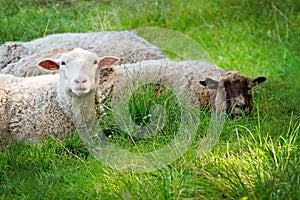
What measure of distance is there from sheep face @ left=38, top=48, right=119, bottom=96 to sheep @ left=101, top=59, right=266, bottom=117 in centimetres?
76

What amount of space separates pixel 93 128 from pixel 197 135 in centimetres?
118

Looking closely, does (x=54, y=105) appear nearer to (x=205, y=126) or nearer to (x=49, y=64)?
(x=49, y=64)

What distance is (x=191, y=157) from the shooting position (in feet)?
17.9

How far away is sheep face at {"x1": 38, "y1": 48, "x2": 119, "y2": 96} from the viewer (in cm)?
646

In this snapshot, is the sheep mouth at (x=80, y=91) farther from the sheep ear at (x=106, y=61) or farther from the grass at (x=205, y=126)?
the sheep ear at (x=106, y=61)

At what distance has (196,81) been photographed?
7.83 metres

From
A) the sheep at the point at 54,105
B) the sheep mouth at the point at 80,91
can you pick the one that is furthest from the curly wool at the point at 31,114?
the sheep mouth at the point at 80,91

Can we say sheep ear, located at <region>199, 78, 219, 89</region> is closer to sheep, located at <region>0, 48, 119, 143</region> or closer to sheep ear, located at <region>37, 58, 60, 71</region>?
sheep, located at <region>0, 48, 119, 143</region>

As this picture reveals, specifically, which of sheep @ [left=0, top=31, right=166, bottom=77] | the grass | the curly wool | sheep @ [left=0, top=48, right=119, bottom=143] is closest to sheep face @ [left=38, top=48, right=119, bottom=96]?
sheep @ [left=0, top=48, right=119, bottom=143]

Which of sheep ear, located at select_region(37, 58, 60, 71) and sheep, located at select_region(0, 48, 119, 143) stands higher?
sheep ear, located at select_region(37, 58, 60, 71)

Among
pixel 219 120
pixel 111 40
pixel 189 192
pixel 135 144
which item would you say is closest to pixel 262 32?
pixel 111 40

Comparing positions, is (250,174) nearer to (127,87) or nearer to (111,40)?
(127,87)

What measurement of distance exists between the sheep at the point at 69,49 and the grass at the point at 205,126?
3.64 ft

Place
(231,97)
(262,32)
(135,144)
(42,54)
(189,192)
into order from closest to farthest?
(189,192), (135,144), (231,97), (42,54), (262,32)
